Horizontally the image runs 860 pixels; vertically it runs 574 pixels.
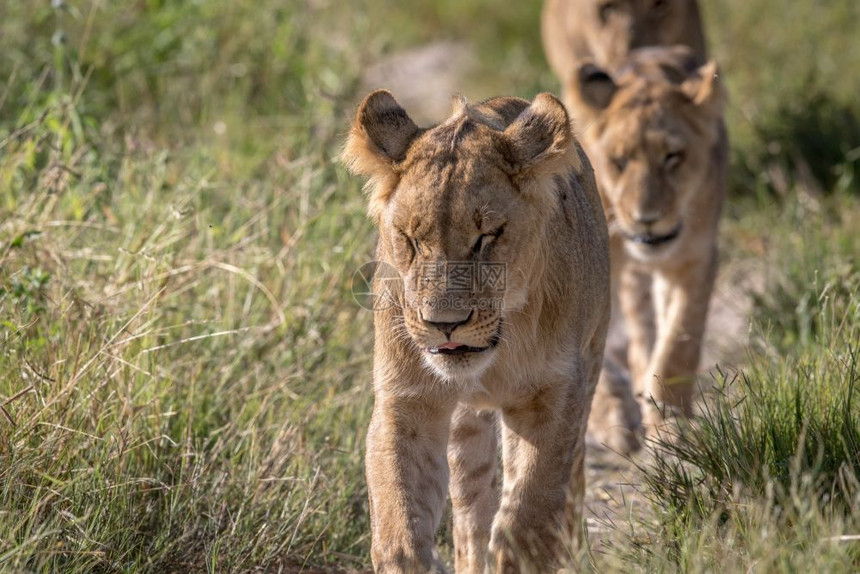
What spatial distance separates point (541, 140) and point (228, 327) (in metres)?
2.13

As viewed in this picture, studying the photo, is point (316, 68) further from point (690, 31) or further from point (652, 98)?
point (652, 98)

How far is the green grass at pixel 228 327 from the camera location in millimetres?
4371

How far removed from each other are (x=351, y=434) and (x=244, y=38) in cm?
514

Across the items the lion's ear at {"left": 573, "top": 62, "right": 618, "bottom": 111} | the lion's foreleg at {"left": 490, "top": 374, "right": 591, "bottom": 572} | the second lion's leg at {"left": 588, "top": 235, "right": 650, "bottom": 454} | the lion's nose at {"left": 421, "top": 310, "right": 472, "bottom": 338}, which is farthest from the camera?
the lion's ear at {"left": 573, "top": 62, "right": 618, "bottom": 111}

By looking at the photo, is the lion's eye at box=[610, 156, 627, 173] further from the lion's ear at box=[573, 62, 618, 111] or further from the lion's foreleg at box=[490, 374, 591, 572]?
the lion's foreleg at box=[490, 374, 591, 572]

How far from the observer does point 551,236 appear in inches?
177

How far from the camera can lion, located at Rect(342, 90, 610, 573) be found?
4043mm

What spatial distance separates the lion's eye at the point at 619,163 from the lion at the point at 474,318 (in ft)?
7.94

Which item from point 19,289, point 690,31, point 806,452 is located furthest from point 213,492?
point 690,31

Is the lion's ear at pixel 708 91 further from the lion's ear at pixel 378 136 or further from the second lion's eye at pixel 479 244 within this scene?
the second lion's eye at pixel 479 244

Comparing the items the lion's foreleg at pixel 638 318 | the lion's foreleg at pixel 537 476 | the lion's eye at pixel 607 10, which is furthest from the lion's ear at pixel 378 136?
the lion's eye at pixel 607 10

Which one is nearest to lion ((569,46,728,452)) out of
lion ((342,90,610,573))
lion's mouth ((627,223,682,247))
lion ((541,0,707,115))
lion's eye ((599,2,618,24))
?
lion's mouth ((627,223,682,247))

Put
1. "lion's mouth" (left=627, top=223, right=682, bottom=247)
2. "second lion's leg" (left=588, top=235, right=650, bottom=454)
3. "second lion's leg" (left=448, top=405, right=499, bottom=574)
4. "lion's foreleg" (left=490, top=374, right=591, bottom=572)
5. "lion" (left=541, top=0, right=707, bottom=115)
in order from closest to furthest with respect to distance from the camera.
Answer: "lion's foreleg" (left=490, top=374, right=591, bottom=572) → "second lion's leg" (left=448, top=405, right=499, bottom=574) → "lion's mouth" (left=627, top=223, right=682, bottom=247) → "second lion's leg" (left=588, top=235, right=650, bottom=454) → "lion" (left=541, top=0, right=707, bottom=115)

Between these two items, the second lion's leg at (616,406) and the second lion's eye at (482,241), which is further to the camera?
the second lion's leg at (616,406)
